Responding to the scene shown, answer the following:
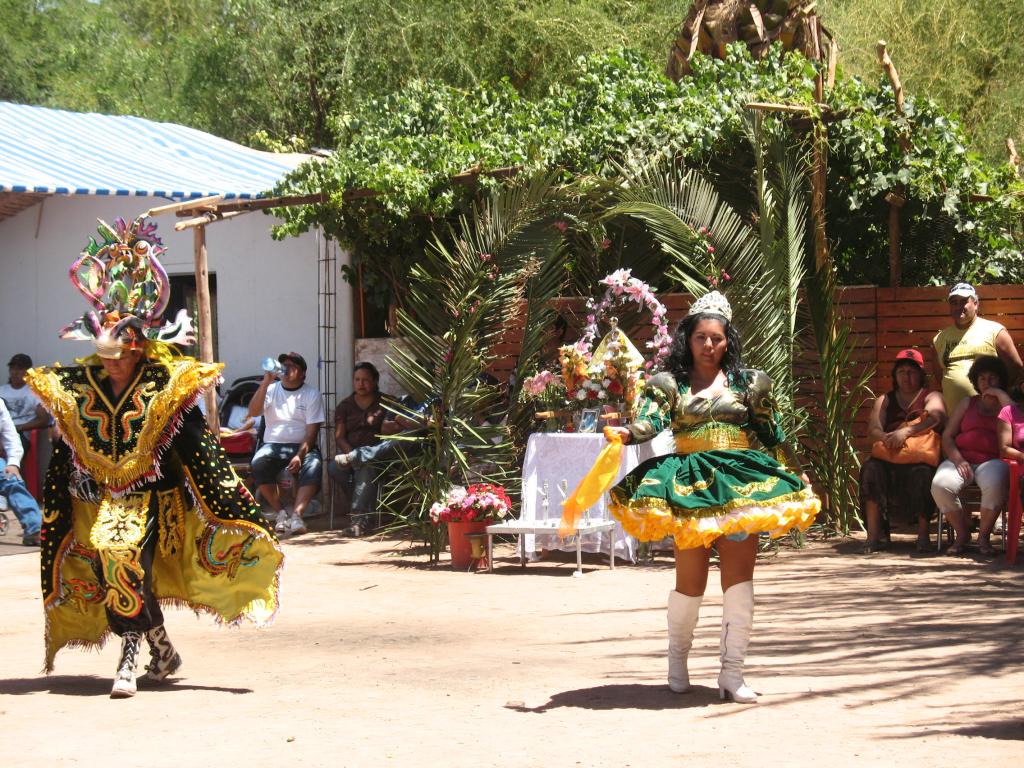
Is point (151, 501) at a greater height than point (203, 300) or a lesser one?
lesser

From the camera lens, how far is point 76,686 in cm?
673

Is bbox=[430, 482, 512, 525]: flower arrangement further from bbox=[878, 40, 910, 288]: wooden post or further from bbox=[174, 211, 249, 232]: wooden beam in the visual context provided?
bbox=[878, 40, 910, 288]: wooden post

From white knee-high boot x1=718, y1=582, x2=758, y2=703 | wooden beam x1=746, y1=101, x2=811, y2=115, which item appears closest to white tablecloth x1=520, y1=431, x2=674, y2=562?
wooden beam x1=746, y1=101, x2=811, y2=115

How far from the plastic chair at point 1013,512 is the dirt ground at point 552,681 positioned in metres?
0.23

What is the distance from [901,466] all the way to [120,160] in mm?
9768

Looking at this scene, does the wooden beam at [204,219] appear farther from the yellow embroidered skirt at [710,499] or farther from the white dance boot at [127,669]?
the yellow embroidered skirt at [710,499]

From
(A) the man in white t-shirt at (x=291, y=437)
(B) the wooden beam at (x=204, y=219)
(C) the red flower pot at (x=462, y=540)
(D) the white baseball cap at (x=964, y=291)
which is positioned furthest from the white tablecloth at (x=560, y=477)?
(B) the wooden beam at (x=204, y=219)

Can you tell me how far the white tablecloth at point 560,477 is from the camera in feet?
34.2

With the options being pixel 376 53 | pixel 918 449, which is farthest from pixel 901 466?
pixel 376 53

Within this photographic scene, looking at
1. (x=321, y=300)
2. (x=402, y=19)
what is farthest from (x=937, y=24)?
(x=321, y=300)

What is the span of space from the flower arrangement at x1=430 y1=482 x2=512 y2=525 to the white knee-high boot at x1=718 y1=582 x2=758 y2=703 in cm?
478

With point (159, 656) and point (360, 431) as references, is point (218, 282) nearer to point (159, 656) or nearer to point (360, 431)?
point (360, 431)

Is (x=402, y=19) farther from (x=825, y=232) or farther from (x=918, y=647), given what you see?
(x=918, y=647)

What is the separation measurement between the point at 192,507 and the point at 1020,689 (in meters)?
3.88
